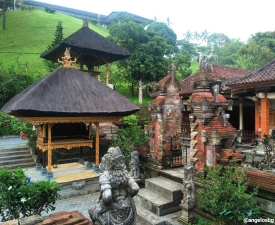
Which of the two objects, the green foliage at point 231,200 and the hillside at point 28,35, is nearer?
the green foliage at point 231,200

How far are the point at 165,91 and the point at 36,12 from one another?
62559 millimetres

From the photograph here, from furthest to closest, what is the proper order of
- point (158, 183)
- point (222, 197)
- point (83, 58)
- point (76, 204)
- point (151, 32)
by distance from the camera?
point (151, 32) < point (83, 58) < point (76, 204) < point (158, 183) < point (222, 197)

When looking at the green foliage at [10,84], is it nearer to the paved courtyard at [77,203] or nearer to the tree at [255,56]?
the paved courtyard at [77,203]

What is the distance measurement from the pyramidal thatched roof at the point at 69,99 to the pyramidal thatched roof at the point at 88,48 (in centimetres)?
566

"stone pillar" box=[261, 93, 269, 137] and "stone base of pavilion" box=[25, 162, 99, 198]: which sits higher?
"stone pillar" box=[261, 93, 269, 137]

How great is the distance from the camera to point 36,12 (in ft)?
193

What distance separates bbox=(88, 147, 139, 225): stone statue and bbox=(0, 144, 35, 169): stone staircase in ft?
30.3

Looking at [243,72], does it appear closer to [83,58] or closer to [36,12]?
[83,58]

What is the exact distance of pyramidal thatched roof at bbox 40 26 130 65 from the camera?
16.2 meters

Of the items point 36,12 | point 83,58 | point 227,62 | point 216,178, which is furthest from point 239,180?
point 36,12

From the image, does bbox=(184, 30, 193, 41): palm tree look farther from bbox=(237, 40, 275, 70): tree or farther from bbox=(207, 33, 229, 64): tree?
bbox=(237, 40, 275, 70): tree

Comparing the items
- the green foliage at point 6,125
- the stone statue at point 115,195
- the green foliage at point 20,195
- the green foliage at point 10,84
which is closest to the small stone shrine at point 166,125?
the stone statue at point 115,195

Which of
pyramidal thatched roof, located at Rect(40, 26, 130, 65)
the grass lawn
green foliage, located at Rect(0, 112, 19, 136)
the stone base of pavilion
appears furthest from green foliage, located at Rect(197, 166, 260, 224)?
the grass lawn

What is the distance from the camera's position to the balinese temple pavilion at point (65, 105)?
8.86m
